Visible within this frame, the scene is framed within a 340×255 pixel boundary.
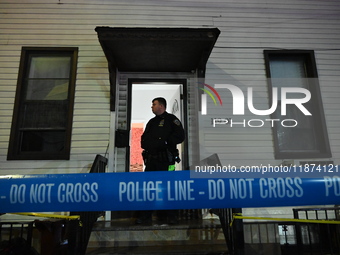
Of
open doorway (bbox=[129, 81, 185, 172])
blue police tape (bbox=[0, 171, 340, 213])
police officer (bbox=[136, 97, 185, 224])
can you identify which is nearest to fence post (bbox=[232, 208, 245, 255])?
blue police tape (bbox=[0, 171, 340, 213])

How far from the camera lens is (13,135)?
17.1 ft

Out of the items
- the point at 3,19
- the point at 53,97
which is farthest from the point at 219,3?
the point at 3,19

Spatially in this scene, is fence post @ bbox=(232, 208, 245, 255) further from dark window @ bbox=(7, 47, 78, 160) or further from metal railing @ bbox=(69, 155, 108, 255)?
dark window @ bbox=(7, 47, 78, 160)

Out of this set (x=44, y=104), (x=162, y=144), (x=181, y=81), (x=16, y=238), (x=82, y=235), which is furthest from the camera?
(x=181, y=81)

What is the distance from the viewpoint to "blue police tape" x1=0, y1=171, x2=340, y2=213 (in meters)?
2.84

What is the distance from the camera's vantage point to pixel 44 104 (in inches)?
217

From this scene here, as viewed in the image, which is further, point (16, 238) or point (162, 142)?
point (16, 238)

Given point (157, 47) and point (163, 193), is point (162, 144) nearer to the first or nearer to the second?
point (163, 193)

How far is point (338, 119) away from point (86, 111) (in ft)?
17.3

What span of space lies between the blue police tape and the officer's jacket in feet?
4.70

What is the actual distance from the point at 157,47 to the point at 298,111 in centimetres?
338

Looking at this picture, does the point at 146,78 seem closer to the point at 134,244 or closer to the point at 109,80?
the point at 109,80

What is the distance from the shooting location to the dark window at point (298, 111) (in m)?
5.55

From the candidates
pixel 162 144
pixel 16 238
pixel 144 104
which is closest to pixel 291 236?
pixel 162 144
